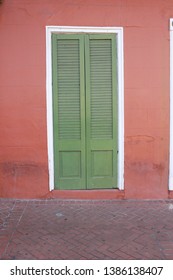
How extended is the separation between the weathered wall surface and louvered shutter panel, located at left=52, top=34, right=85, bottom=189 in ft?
0.73

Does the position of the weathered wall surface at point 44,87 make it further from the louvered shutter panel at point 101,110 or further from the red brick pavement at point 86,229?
the red brick pavement at point 86,229

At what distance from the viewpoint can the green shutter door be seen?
5395mm

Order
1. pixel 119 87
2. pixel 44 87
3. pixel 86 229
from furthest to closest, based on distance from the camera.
Answer: pixel 119 87 → pixel 44 87 → pixel 86 229

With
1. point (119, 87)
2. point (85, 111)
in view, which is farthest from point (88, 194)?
point (119, 87)

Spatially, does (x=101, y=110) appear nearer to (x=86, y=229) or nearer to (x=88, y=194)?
(x=88, y=194)

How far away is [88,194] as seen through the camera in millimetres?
5480

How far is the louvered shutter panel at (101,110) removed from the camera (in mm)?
5410

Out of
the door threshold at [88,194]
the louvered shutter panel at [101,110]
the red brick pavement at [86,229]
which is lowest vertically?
the red brick pavement at [86,229]

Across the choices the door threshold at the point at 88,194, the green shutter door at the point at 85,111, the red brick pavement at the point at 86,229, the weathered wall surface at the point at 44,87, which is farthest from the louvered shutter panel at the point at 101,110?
the red brick pavement at the point at 86,229

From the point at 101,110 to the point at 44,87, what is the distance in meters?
1.04

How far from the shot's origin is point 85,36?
536cm

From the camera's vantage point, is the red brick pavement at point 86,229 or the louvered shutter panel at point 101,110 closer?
the red brick pavement at point 86,229

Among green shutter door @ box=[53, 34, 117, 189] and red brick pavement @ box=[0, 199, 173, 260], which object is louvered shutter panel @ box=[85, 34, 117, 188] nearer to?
green shutter door @ box=[53, 34, 117, 189]

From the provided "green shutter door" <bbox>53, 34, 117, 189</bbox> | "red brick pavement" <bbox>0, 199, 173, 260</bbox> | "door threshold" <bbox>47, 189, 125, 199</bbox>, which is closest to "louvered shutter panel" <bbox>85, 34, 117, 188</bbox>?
"green shutter door" <bbox>53, 34, 117, 189</bbox>
